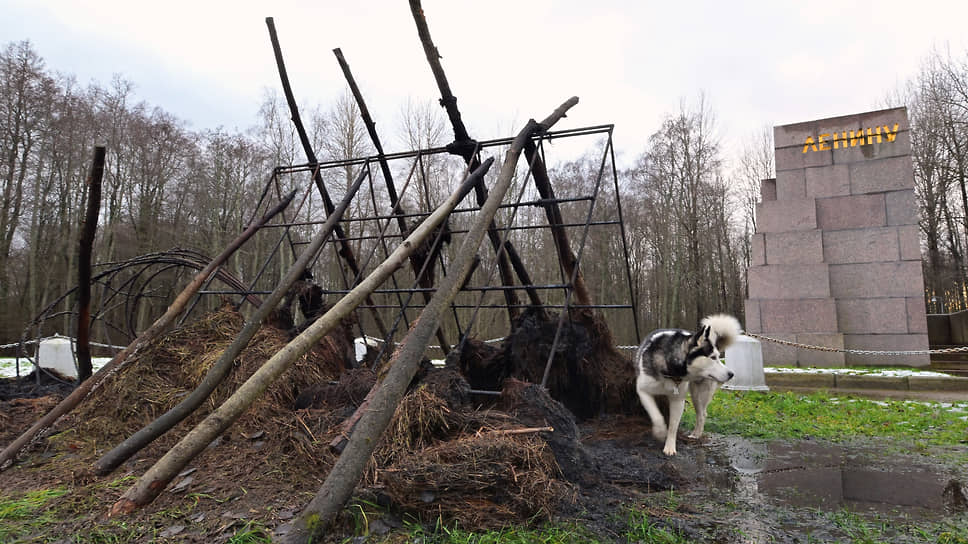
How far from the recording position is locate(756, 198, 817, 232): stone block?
14.0 meters

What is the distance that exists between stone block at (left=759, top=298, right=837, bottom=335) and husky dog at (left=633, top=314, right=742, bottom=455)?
9598 millimetres

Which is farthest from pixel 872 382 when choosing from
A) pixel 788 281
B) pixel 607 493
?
pixel 607 493

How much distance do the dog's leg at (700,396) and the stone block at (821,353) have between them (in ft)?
29.8

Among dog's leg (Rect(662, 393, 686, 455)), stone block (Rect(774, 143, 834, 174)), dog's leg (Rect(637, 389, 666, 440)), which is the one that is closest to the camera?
dog's leg (Rect(662, 393, 686, 455))

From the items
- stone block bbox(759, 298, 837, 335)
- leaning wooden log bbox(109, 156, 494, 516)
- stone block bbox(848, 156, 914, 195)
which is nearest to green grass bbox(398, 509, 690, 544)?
leaning wooden log bbox(109, 156, 494, 516)

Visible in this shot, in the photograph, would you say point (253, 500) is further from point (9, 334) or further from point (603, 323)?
point (9, 334)

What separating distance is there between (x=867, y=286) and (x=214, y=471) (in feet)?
49.6

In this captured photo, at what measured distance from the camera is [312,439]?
3.59m

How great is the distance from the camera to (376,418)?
293 cm

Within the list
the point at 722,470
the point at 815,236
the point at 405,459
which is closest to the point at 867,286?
→ the point at 815,236

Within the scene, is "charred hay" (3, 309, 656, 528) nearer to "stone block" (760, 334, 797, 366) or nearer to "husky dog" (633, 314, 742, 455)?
"husky dog" (633, 314, 742, 455)

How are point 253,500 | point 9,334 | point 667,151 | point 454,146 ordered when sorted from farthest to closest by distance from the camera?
1. point 667,151
2. point 9,334
3. point 454,146
4. point 253,500

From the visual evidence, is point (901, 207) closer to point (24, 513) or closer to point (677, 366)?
point (677, 366)

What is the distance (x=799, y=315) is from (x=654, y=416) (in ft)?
34.3
